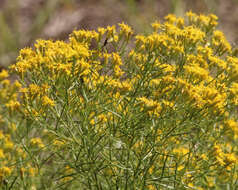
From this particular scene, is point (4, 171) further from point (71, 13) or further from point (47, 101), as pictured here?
point (71, 13)

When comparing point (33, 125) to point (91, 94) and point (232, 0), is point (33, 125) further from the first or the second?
point (232, 0)

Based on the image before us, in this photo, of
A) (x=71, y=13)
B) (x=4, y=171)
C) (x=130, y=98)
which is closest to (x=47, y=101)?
(x=130, y=98)

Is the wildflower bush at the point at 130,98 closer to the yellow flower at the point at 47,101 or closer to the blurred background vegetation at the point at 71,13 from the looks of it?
the yellow flower at the point at 47,101

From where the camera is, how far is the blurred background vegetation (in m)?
6.55

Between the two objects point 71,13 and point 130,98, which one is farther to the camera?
point 71,13

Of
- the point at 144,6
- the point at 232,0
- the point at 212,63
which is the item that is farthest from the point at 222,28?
the point at 212,63

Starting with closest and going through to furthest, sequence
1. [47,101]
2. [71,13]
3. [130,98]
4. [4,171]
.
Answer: [47,101]
[130,98]
[4,171]
[71,13]

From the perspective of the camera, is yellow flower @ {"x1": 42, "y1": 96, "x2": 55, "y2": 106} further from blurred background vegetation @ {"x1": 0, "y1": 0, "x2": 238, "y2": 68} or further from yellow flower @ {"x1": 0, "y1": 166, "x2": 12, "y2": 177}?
blurred background vegetation @ {"x1": 0, "y1": 0, "x2": 238, "y2": 68}

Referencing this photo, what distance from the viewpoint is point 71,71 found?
7.15 ft

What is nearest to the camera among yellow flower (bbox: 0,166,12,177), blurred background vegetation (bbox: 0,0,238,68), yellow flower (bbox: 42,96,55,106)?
yellow flower (bbox: 42,96,55,106)

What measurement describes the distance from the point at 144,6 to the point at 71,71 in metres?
5.29

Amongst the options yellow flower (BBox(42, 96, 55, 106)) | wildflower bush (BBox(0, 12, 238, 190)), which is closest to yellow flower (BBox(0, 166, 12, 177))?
wildflower bush (BBox(0, 12, 238, 190))

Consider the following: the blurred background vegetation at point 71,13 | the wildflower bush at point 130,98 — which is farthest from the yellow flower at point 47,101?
the blurred background vegetation at point 71,13

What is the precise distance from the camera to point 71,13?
7344mm
